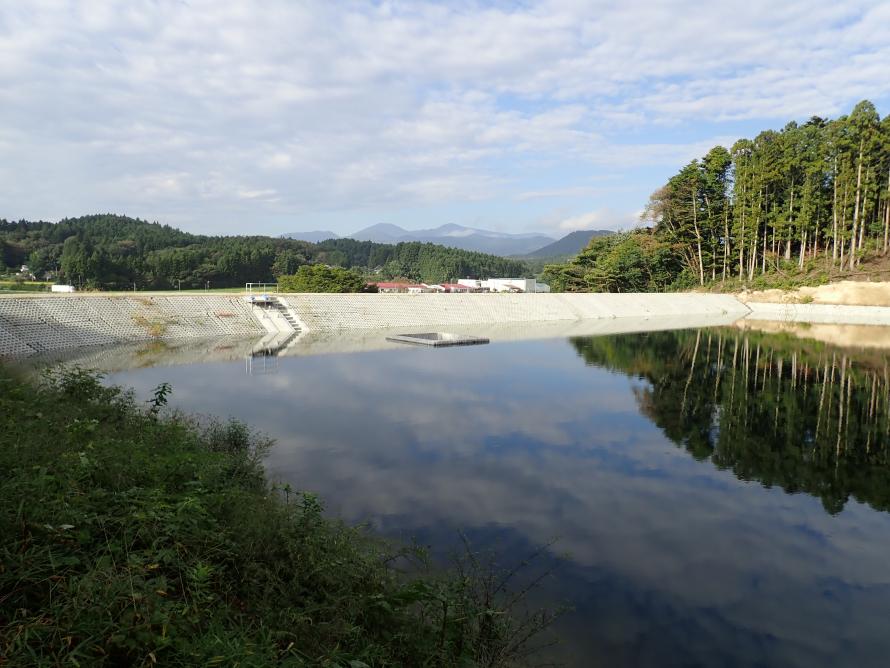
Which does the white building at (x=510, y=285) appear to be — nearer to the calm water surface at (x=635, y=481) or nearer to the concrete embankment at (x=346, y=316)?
the concrete embankment at (x=346, y=316)

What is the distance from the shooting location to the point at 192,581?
4.16 m

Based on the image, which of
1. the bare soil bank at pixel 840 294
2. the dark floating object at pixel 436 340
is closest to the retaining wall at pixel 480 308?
the bare soil bank at pixel 840 294

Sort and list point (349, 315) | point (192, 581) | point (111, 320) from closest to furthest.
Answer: point (192, 581), point (111, 320), point (349, 315)

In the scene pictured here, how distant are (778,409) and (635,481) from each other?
8.14m

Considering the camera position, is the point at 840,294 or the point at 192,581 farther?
the point at 840,294

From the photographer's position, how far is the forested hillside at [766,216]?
48219 mm

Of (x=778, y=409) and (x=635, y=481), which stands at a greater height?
(x=778, y=409)

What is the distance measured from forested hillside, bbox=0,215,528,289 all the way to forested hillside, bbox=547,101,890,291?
4896 cm

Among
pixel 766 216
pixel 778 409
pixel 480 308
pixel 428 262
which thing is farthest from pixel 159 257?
pixel 778 409

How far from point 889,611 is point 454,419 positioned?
9.31 m

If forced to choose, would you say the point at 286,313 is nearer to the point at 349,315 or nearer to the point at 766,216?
the point at 349,315

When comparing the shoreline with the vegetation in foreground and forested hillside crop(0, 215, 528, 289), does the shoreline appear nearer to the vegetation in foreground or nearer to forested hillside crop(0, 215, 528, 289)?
the vegetation in foreground

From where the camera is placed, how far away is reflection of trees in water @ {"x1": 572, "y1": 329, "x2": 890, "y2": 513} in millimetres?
10602

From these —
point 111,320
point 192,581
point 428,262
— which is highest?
point 428,262
